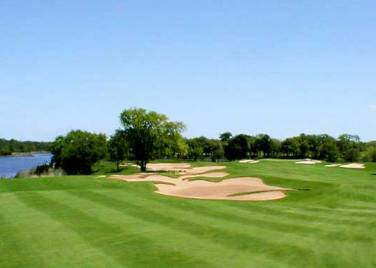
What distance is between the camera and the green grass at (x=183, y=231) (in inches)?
547

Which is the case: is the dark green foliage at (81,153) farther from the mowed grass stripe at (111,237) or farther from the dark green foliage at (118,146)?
the mowed grass stripe at (111,237)

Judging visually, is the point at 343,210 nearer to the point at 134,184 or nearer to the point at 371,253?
the point at 371,253

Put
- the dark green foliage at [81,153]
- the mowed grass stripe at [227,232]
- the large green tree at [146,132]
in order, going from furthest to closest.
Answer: the dark green foliage at [81,153]
the large green tree at [146,132]
the mowed grass stripe at [227,232]

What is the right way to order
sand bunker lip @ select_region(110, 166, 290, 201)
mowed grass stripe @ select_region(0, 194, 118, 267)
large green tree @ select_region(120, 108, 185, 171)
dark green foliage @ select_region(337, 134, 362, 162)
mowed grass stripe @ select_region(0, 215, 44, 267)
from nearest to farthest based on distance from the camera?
mowed grass stripe @ select_region(0, 215, 44, 267) < mowed grass stripe @ select_region(0, 194, 118, 267) < sand bunker lip @ select_region(110, 166, 290, 201) < large green tree @ select_region(120, 108, 185, 171) < dark green foliage @ select_region(337, 134, 362, 162)

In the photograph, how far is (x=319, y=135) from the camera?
147 metres

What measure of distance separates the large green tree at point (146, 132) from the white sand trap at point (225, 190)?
29610 mm

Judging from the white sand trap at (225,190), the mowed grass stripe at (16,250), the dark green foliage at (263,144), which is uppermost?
the dark green foliage at (263,144)

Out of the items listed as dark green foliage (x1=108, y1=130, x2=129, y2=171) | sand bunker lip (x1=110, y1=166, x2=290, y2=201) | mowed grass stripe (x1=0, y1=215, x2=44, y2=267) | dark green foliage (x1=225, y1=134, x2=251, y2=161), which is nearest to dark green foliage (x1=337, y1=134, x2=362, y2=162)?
dark green foliage (x1=225, y1=134, x2=251, y2=161)

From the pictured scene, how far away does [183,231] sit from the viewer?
1780cm

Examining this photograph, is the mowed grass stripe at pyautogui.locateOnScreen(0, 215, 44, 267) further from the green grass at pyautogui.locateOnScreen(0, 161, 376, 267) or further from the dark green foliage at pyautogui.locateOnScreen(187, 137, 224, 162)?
the dark green foliage at pyautogui.locateOnScreen(187, 137, 224, 162)

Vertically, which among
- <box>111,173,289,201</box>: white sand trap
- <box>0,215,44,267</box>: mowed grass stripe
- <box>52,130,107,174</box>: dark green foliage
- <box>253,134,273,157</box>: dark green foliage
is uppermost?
<box>253,134,273,157</box>: dark green foliage

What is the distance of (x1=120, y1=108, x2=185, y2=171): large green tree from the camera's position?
2758 inches

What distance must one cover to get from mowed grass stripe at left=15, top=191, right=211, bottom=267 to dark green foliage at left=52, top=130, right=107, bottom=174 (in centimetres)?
5671

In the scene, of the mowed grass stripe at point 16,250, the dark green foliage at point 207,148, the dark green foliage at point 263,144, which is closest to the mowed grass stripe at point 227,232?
the mowed grass stripe at point 16,250
